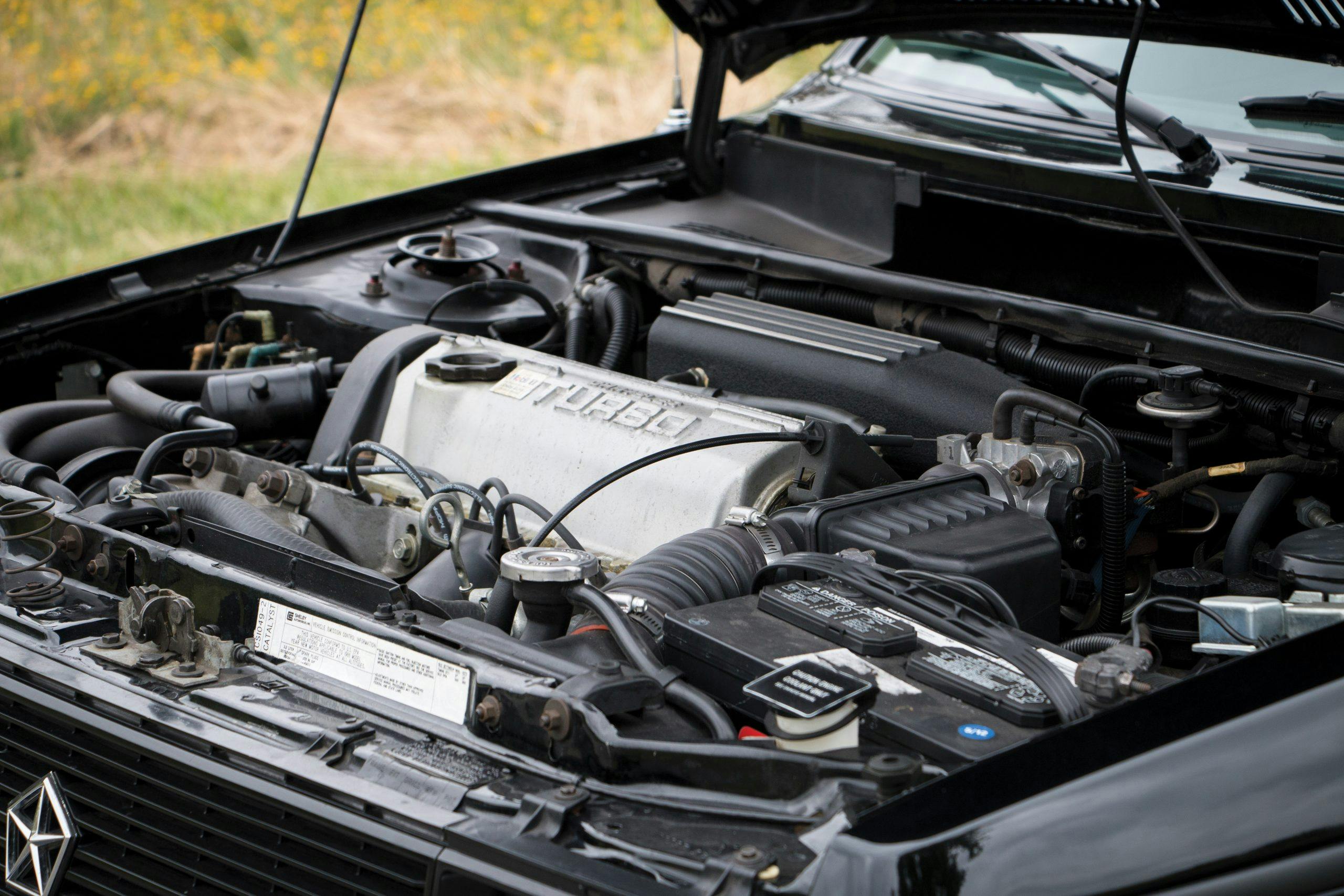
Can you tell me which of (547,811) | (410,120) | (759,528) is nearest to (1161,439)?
(759,528)

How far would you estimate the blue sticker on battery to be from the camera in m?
1.29

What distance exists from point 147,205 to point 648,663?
6.82 metres

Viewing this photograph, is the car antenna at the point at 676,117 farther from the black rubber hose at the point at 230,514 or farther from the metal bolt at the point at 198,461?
the black rubber hose at the point at 230,514

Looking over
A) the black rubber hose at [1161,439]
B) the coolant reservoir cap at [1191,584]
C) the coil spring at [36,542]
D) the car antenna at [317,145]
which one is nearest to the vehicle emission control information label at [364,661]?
the coil spring at [36,542]

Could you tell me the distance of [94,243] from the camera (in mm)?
6941

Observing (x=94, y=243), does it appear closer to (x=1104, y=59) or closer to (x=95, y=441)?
(x=95, y=441)

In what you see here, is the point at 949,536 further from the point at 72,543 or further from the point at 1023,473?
the point at 72,543

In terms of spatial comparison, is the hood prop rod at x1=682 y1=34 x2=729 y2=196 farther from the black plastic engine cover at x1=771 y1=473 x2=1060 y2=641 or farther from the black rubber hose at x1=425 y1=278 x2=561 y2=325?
the black plastic engine cover at x1=771 y1=473 x2=1060 y2=641

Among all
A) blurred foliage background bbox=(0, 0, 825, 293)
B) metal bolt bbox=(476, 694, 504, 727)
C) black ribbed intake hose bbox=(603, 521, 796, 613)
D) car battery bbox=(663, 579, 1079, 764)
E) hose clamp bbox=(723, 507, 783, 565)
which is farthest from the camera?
blurred foliage background bbox=(0, 0, 825, 293)

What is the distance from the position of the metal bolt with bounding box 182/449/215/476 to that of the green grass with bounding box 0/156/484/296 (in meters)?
4.44

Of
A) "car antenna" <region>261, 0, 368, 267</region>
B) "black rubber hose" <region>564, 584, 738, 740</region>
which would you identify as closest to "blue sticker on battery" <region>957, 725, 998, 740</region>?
"black rubber hose" <region>564, 584, 738, 740</region>

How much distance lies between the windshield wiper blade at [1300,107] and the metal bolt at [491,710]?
1.73m

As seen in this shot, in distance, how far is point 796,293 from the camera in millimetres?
2490

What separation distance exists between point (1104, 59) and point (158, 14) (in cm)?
781
